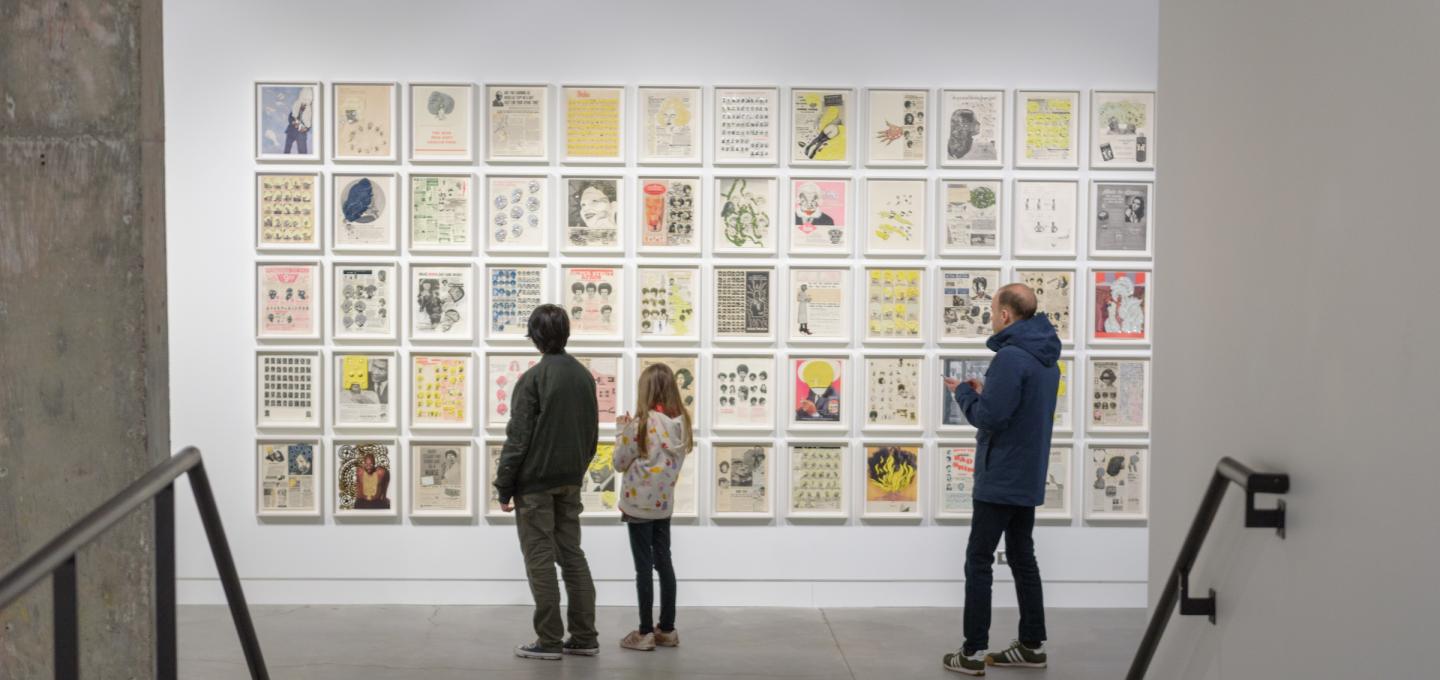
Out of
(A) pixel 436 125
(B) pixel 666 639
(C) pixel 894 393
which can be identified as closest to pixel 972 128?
(C) pixel 894 393

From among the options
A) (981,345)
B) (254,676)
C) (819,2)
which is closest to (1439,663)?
(254,676)

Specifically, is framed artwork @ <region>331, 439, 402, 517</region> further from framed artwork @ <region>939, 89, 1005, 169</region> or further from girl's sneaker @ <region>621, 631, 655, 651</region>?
framed artwork @ <region>939, 89, 1005, 169</region>

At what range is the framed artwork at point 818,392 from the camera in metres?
8.28

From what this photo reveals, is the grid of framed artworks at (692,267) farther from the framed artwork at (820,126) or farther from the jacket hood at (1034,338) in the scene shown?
the jacket hood at (1034,338)

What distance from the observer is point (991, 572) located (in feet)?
21.8

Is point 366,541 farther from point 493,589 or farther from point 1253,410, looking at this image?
point 1253,410

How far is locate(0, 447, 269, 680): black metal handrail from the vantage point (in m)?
2.54

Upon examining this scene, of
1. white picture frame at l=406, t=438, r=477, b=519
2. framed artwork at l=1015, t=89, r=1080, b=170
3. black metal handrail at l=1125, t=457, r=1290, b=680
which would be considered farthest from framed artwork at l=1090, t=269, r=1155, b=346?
black metal handrail at l=1125, t=457, r=1290, b=680

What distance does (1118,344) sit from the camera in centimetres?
839

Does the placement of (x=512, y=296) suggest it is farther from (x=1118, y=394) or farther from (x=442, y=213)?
(x=1118, y=394)

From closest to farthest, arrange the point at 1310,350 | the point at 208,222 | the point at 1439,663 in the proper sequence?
1. the point at 1439,663
2. the point at 1310,350
3. the point at 208,222

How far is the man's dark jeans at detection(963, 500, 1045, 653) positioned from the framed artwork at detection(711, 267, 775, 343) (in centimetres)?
204

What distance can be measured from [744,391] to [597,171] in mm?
1626

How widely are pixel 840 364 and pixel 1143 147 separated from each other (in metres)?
2.33
